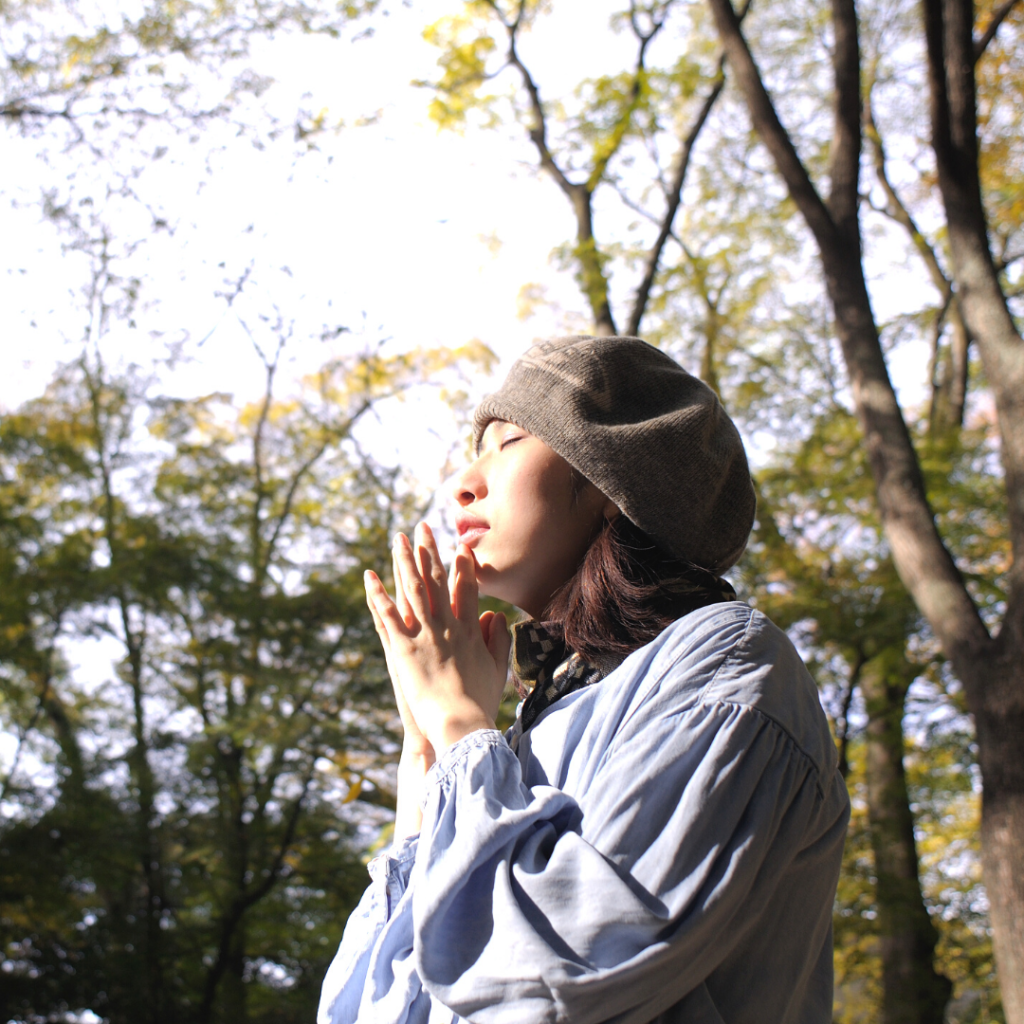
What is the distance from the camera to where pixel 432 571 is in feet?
4.17

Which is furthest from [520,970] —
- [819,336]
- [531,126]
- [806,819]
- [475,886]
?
[819,336]

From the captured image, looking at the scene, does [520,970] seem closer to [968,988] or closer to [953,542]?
[953,542]

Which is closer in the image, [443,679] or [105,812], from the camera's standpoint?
[443,679]

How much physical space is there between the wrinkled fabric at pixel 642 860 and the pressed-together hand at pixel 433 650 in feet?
0.27

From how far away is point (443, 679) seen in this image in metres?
1.19

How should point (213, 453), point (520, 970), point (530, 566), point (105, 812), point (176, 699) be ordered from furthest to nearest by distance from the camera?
point (213, 453), point (176, 699), point (105, 812), point (530, 566), point (520, 970)

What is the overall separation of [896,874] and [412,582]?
6192 mm

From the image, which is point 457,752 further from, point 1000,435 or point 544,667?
point 1000,435

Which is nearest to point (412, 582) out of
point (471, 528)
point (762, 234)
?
point (471, 528)

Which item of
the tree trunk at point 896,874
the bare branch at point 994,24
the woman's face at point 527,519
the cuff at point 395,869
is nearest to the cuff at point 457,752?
the cuff at point 395,869

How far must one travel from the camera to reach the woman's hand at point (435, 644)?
1.15m

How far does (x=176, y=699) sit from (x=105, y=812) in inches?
32.1

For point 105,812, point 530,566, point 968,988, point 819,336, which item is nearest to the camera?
point 530,566

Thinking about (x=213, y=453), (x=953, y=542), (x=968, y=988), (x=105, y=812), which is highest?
(x=213, y=453)
